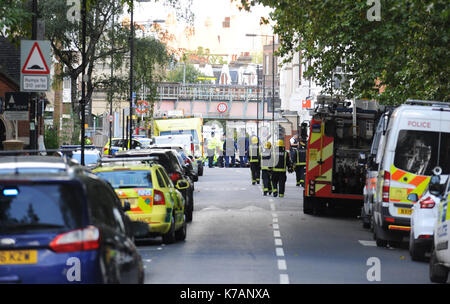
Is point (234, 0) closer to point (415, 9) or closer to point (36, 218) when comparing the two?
point (415, 9)

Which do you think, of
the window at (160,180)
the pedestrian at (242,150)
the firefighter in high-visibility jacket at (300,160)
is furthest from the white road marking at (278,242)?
the pedestrian at (242,150)

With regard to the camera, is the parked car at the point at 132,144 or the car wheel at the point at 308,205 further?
the parked car at the point at 132,144

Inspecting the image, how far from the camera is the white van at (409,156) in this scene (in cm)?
1894

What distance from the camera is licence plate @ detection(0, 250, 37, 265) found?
7.55m

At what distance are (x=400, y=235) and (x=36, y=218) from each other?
12.7 meters

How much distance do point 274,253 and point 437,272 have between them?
437 centimetres

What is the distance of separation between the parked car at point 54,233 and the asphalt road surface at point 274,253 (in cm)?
515

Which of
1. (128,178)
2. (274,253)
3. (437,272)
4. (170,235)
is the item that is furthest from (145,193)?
(437,272)


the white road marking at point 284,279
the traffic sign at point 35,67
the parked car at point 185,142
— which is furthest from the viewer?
the parked car at point 185,142

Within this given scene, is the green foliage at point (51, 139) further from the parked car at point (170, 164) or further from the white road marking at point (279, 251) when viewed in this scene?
the white road marking at point (279, 251)

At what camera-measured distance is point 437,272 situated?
1340 cm

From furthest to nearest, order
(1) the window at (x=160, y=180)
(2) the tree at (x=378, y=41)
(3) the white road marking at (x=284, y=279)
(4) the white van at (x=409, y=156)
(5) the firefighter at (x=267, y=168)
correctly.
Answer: (5) the firefighter at (x=267, y=168) < (2) the tree at (x=378, y=41) < (4) the white van at (x=409, y=156) < (1) the window at (x=160, y=180) < (3) the white road marking at (x=284, y=279)

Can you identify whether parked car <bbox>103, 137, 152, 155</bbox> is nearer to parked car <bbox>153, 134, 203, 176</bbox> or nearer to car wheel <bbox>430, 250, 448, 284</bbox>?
parked car <bbox>153, 134, 203, 176</bbox>
